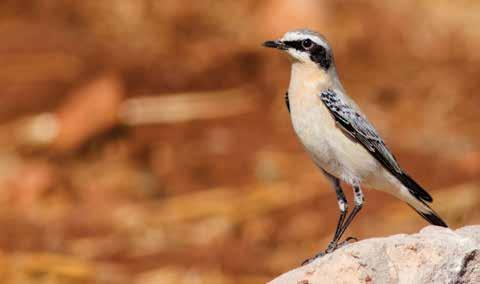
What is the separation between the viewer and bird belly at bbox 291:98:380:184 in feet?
34.7

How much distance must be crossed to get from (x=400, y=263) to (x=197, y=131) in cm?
1088

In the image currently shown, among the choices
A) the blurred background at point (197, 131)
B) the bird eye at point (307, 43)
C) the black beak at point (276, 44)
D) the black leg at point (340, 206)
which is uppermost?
the blurred background at point (197, 131)

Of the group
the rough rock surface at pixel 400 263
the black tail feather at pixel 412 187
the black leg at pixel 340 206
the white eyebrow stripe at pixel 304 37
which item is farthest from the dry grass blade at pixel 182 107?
the rough rock surface at pixel 400 263

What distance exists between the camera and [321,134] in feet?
34.8

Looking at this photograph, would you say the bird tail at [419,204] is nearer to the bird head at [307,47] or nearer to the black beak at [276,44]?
the bird head at [307,47]

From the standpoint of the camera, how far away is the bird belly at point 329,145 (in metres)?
10.6

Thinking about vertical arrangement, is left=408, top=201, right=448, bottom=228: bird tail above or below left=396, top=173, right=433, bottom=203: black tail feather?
below

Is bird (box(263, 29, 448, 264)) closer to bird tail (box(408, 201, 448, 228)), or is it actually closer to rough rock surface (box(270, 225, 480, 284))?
bird tail (box(408, 201, 448, 228))

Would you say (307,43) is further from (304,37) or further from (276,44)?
(276,44)

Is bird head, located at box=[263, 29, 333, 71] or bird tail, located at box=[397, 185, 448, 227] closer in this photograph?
bird head, located at box=[263, 29, 333, 71]

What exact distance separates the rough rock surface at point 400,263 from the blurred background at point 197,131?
6229mm

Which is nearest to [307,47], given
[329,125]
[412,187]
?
[329,125]

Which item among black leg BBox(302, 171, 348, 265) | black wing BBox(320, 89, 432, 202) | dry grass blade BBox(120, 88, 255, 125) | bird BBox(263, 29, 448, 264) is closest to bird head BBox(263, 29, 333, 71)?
bird BBox(263, 29, 448, 264)

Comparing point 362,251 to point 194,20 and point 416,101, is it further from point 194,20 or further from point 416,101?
point 194,20
